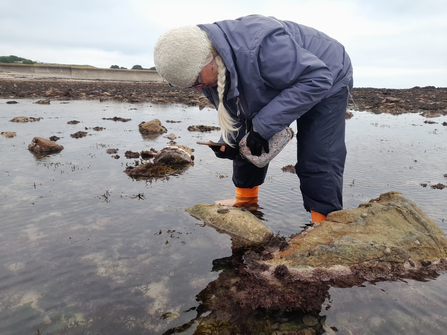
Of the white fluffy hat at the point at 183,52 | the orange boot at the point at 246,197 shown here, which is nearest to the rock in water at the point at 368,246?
the orange boot at the point at 246,197

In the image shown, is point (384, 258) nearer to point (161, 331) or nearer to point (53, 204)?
point (161, 331)

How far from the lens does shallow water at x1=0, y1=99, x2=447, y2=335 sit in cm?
246

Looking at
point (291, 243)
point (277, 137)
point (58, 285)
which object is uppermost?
point (277, 137)

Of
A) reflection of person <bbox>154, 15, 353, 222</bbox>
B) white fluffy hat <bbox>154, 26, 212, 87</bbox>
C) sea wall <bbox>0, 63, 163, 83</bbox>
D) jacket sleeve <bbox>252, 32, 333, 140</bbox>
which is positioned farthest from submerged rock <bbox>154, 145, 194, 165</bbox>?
sea wall <bbox>0, 63, 163, 83</bbox>

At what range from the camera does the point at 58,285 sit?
2.79m

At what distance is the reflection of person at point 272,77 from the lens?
271cm

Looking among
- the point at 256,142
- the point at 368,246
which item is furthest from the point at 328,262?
the point at 256,142

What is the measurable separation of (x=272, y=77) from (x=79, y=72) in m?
55.1

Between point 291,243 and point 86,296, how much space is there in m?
2.03

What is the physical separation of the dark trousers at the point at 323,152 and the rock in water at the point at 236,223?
2.27 feet

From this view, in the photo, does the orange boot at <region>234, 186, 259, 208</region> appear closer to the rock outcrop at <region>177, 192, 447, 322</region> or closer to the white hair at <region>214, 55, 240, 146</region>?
the rock outcrop at <region>177, 192, 447, 322</region>

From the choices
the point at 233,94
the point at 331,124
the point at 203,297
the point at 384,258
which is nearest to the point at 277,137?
the point at 331,124

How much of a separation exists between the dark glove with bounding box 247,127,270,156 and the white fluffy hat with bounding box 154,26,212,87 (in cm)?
87

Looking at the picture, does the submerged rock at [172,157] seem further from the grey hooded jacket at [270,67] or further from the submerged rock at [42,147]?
the grey hooded jacket at [270,67]
